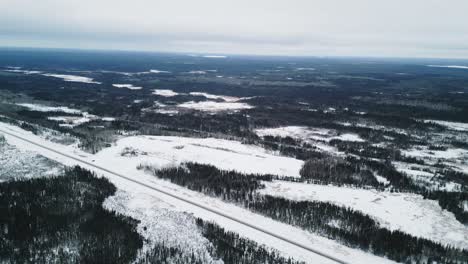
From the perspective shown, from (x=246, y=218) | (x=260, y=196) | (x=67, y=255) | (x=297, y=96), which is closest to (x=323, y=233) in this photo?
(x=246, y=218)

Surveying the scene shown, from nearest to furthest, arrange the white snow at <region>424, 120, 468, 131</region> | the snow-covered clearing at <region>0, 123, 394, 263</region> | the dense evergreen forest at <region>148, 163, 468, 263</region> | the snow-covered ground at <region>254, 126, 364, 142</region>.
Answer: the snow-covered clearing at <region>0, 123, 394, 263</region> < the dense evergreen forest at <region>148, 163, 468, 263</region> < the snow-covered ground at <region>254, 126, 364, 142</region> < the white snow at <region>424, 120, 468, 131</region>

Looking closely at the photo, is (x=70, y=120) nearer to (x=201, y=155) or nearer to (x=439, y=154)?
(x=201, y=155)

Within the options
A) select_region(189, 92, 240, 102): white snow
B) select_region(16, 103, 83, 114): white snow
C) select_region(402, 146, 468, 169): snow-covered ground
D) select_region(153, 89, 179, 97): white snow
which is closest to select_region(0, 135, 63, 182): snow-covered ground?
select_region(16, 103, 83, 114): white snow

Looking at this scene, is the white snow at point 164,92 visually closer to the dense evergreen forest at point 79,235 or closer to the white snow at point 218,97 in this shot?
the white snow at point 218,97

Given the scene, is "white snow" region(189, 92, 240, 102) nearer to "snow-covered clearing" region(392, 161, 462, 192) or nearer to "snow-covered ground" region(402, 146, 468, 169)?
"snow-covered ground" region(402, 146, 468, 169)

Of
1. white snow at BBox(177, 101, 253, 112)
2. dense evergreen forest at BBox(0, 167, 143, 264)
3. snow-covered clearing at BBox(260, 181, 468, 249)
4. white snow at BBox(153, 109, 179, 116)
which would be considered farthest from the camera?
white snow at BBox(177, 101, 253, 112)

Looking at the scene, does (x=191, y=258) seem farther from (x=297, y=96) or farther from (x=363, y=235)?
(x=297, y=96)

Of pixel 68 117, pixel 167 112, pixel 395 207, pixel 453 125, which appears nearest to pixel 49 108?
pixel 68 117
